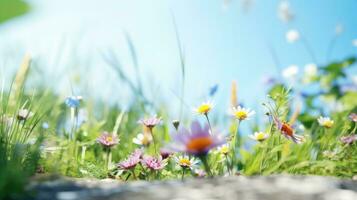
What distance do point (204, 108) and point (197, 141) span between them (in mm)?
494

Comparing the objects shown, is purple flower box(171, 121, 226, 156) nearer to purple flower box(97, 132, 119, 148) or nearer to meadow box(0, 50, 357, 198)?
meadow box(0, 50, 357, 198)

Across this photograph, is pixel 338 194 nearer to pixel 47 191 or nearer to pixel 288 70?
pixel 47 191

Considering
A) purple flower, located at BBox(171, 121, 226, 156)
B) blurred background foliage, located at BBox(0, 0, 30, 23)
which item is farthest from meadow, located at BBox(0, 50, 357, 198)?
blurred background foliage, located at BBox(0, 0, 30, 23)

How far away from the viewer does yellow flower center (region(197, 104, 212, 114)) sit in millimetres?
1825

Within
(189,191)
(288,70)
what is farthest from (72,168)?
(288,70)

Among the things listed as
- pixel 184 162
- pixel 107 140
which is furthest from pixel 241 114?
pixel 107 140

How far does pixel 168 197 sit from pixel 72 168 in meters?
0.72

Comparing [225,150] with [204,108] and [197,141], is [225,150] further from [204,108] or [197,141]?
[197,141]

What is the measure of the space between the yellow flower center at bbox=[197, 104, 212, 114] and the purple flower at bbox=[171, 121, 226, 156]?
0.46 metres

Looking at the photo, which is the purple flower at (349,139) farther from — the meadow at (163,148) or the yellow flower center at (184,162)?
the yellow flower center at (184,162)

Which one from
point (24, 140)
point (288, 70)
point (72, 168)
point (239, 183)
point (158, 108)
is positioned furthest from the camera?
point (288, 70)

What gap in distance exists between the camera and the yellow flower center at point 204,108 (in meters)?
1.83

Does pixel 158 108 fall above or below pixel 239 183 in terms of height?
above

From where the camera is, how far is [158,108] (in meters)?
2.75
